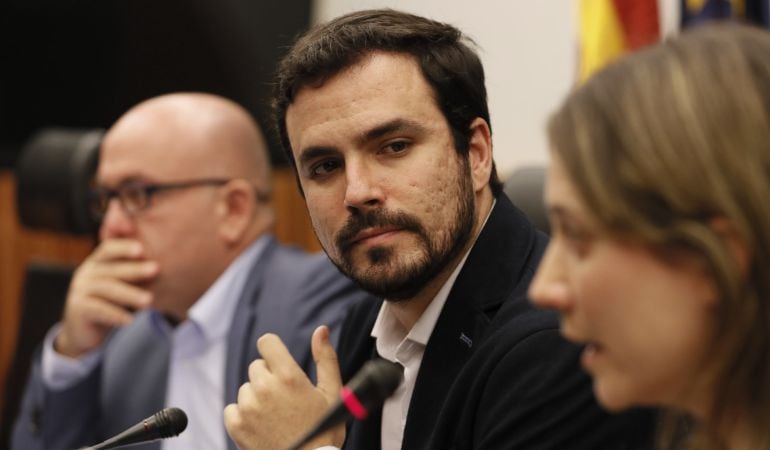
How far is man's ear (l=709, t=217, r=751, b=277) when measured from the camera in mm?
938

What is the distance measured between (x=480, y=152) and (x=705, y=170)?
2.45 ft

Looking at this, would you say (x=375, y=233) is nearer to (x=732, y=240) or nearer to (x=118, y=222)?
(x=732, y=240)

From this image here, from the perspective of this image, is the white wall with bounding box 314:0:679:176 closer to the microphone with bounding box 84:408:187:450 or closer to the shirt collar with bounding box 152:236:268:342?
the shirt collar with bounding box 152:236:268:342

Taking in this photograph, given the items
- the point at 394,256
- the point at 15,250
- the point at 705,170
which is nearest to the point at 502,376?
the point at 394,256

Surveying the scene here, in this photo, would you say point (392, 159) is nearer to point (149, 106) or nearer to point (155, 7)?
point (149, 106)

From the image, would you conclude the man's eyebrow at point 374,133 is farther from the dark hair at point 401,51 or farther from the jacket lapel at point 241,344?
the jacket lapel at point 241,344

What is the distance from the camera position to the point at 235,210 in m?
2.62

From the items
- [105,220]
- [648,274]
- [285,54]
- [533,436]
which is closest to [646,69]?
[648,274]

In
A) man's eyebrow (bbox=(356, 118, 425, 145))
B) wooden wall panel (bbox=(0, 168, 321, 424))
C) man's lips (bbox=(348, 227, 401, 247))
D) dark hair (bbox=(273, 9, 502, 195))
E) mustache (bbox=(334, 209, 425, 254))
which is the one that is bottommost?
wooden wall panel (bbox=(0, 168, 321, 424))

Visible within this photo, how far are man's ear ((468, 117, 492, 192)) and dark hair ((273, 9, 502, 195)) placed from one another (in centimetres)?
1

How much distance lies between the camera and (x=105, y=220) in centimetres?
262

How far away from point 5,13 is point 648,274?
12.7 feet

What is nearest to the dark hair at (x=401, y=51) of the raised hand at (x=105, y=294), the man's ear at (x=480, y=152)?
the man's ear at (x=480, y=152)

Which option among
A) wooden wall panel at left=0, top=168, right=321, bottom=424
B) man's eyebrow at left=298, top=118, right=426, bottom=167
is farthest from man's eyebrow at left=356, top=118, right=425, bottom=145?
wooden wall panel at left=0, top=168, right=321, bottom=424
